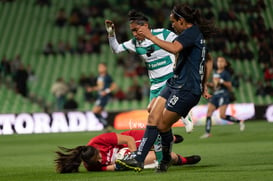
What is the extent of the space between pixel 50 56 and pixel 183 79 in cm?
2384

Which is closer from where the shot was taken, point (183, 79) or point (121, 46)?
point (183, 79)

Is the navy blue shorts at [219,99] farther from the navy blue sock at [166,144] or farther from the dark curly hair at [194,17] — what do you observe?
the dark curly hair at [194,17]

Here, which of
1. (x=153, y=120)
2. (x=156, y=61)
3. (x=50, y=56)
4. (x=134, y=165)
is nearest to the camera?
(x=134, y=165)

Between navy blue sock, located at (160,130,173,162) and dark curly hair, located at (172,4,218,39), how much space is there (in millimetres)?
1464

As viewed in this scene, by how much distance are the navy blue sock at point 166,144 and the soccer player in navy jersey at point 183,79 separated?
131mm

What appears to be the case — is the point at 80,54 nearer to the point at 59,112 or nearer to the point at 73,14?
the point at 73,14

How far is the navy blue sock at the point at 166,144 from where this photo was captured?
9.75m

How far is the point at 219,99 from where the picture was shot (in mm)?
20047

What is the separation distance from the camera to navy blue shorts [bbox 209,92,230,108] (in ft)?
65.5

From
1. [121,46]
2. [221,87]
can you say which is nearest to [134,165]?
[121,46]

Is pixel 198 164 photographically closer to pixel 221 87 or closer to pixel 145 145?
pixel 145 145

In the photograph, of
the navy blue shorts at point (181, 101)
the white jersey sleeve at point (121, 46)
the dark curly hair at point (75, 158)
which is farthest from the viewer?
the white jersey sleeve at point (121, 46)

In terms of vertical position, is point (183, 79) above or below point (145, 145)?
above

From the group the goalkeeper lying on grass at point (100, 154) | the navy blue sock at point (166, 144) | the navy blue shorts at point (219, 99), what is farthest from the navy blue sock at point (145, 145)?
the navy blue shorts at point (219, 99)
